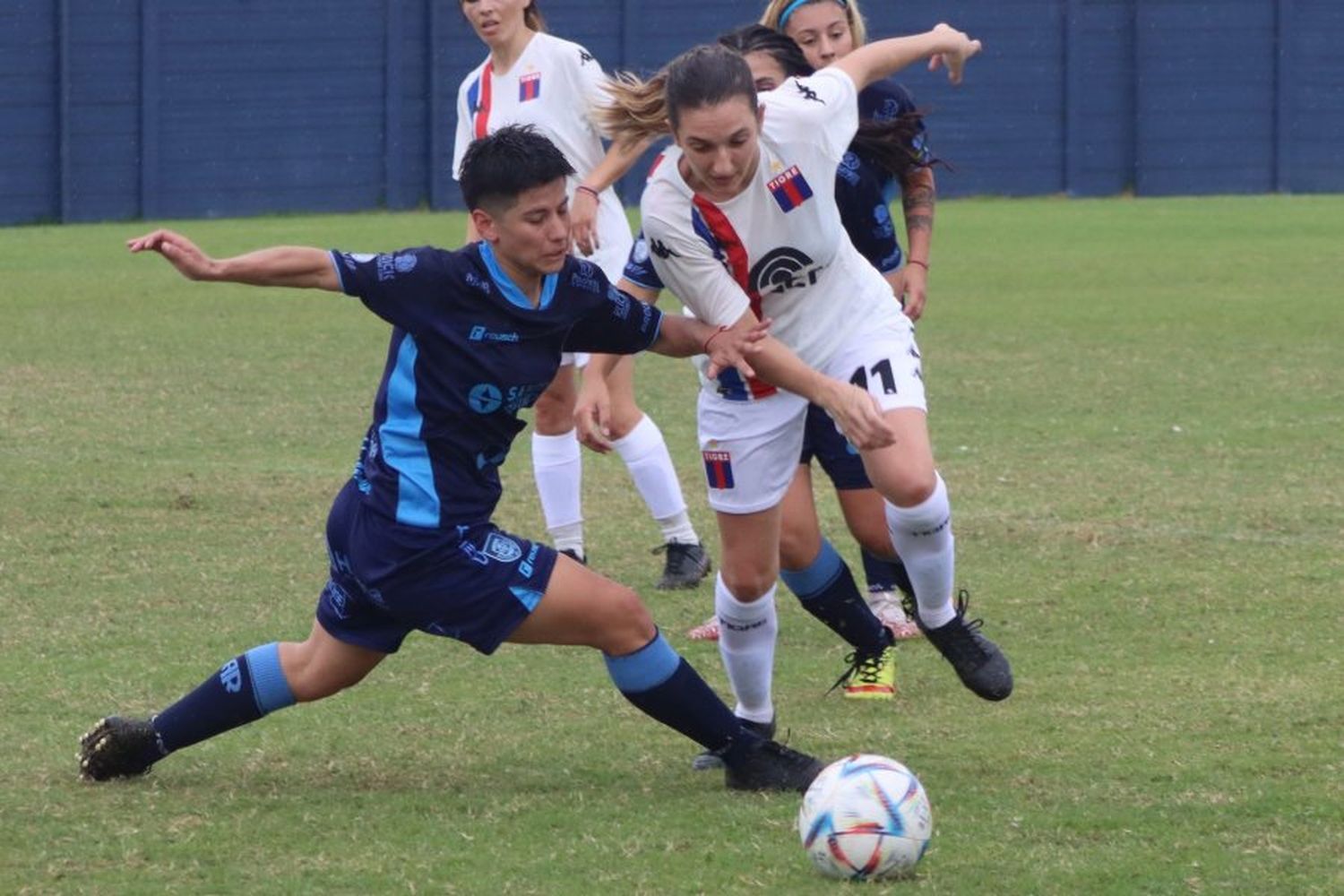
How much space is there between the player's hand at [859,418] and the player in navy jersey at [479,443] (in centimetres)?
22

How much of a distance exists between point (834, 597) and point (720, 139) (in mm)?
1449

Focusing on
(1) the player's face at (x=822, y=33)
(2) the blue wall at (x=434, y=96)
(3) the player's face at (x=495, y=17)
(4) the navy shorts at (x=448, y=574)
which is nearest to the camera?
(4) the navy shorts at (x=448, y=574)

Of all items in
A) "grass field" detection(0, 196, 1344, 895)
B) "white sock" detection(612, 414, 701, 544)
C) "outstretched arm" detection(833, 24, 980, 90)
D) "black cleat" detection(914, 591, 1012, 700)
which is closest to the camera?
"grass field" detection(0, 196, 1344, 895)

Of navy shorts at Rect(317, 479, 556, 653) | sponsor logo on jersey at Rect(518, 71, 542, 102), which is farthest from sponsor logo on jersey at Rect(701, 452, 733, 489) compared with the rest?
sponsor logo on jersey at Rect(518, 71, 542, 102)

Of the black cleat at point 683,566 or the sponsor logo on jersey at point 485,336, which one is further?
the black cleat at point 683,566

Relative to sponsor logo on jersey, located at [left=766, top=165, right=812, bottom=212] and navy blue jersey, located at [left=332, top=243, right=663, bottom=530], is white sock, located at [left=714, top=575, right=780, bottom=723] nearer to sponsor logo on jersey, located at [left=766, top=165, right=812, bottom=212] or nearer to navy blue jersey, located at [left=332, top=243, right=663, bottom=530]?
navy blue jersey, located at [left=332, top=243, right=663, bottom=530]

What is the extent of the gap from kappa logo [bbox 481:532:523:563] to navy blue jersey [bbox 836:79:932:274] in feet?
6.32

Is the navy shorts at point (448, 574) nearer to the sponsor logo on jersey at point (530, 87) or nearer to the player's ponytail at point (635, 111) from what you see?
the player's ponytail at point (635, 111)

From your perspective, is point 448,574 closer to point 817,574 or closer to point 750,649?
point 750,649

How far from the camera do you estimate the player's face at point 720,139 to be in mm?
4566

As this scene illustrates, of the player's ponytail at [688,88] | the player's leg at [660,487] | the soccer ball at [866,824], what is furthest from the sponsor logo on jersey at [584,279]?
the player's leg at [660,487]

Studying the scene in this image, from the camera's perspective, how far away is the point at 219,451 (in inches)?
373

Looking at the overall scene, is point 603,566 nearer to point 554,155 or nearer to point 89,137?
point 554,155

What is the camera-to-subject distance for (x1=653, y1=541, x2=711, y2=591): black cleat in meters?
7.01
